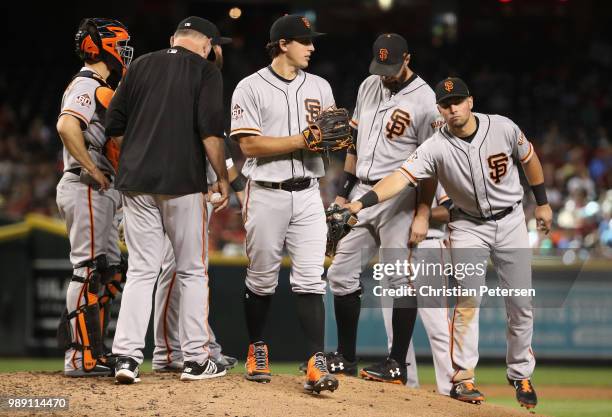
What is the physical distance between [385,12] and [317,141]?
1686 cm

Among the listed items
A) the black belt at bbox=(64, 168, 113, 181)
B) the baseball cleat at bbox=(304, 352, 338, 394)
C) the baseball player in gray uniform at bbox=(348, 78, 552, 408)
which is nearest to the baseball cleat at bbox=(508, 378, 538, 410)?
Answer: the baseball player in gray uniform at bbox=(348, 78, 552, 408)

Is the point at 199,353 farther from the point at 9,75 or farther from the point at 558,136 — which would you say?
the point at 9,75

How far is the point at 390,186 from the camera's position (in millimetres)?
5953

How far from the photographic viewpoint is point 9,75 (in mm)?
19812

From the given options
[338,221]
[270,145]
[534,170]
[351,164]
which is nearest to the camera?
[270,145]

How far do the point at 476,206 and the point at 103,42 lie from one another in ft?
8.77

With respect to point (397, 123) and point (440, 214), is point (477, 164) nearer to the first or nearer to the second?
point (397, 123)

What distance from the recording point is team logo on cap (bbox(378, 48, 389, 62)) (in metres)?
6.18

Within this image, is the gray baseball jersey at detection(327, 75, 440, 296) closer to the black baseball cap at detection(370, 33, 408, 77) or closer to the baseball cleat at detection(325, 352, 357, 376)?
the black baseball cap at detection(370, 33, 408, 77)

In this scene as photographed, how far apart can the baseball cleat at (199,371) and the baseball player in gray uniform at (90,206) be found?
65 centimetres

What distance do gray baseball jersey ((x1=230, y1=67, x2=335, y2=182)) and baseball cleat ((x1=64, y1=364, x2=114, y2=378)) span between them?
1543 millimetres

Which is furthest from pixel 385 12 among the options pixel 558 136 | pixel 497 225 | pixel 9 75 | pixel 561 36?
pixel 497 225

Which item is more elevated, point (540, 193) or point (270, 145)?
point (270, 145)

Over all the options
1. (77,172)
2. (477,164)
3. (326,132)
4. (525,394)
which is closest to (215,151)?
(326,132)
